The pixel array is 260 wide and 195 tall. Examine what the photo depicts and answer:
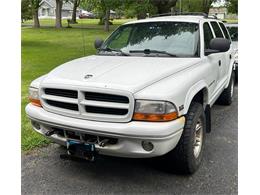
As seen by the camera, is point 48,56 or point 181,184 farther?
point 48,56

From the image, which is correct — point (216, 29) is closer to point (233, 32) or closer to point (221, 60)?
point (221, 60)

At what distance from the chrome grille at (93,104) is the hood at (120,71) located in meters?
0.08

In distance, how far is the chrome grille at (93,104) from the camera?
3047 mm

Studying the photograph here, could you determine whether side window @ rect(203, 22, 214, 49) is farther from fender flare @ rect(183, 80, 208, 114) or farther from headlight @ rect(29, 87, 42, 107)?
headlight @ rect(29, 87, 42, 107)

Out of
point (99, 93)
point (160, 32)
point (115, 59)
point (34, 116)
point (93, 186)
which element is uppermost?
point (160, 32)

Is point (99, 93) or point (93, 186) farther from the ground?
point (99, 93)

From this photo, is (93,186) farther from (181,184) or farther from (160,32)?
(160,32)

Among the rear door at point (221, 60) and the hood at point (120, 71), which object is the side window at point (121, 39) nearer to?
the hood at point (120, 71)

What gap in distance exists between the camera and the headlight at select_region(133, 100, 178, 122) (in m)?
3.00

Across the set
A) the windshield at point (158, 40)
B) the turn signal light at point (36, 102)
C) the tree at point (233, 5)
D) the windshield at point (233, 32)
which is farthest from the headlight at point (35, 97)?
the tree at point (233, 5)

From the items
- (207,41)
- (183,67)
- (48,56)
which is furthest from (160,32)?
(48,56)

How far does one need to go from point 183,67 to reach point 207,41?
4.08 ft

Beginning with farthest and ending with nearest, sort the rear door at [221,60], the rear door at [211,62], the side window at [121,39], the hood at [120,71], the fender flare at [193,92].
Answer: the rear door at [221,60] < the side window at [121,39] < the rear door at [211,62] < the fender flare at [193,92] < the hood at [120,71]

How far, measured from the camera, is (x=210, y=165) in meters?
3.89
